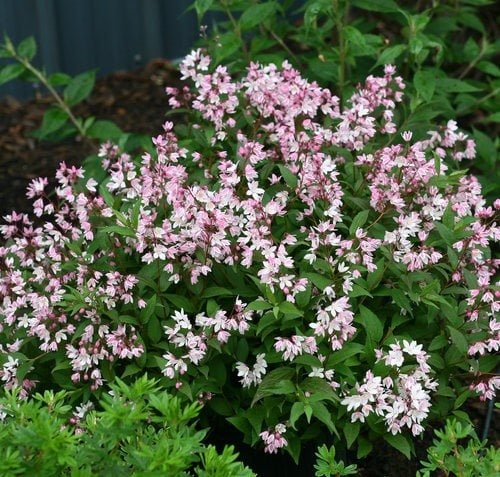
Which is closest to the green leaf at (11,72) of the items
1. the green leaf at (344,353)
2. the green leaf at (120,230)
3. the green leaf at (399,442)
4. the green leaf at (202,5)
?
the green leaf at (202,5)

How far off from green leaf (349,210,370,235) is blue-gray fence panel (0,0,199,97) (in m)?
3.47

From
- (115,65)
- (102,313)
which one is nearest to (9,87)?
(115,65)

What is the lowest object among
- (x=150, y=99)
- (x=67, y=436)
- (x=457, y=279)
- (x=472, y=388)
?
(x=150, y=99)

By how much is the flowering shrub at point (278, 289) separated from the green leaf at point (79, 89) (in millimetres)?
1527

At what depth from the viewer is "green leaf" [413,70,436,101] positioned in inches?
177

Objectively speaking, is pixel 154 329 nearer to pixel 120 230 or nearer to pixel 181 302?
pixel 181 302

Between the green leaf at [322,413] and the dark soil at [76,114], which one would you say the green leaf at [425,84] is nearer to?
the green leaf at [322,413]

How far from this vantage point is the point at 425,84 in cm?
457

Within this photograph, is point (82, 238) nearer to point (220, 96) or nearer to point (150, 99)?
→ point (220, 96)

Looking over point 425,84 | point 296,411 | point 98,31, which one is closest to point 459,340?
point 296,411

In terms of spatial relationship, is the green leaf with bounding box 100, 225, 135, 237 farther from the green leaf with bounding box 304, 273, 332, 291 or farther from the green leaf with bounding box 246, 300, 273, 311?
the green leaf with bounding box 304, 273, 332, 291

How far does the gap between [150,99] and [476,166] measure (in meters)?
2.57

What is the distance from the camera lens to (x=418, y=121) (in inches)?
176

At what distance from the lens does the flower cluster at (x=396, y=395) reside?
3.25 meters
